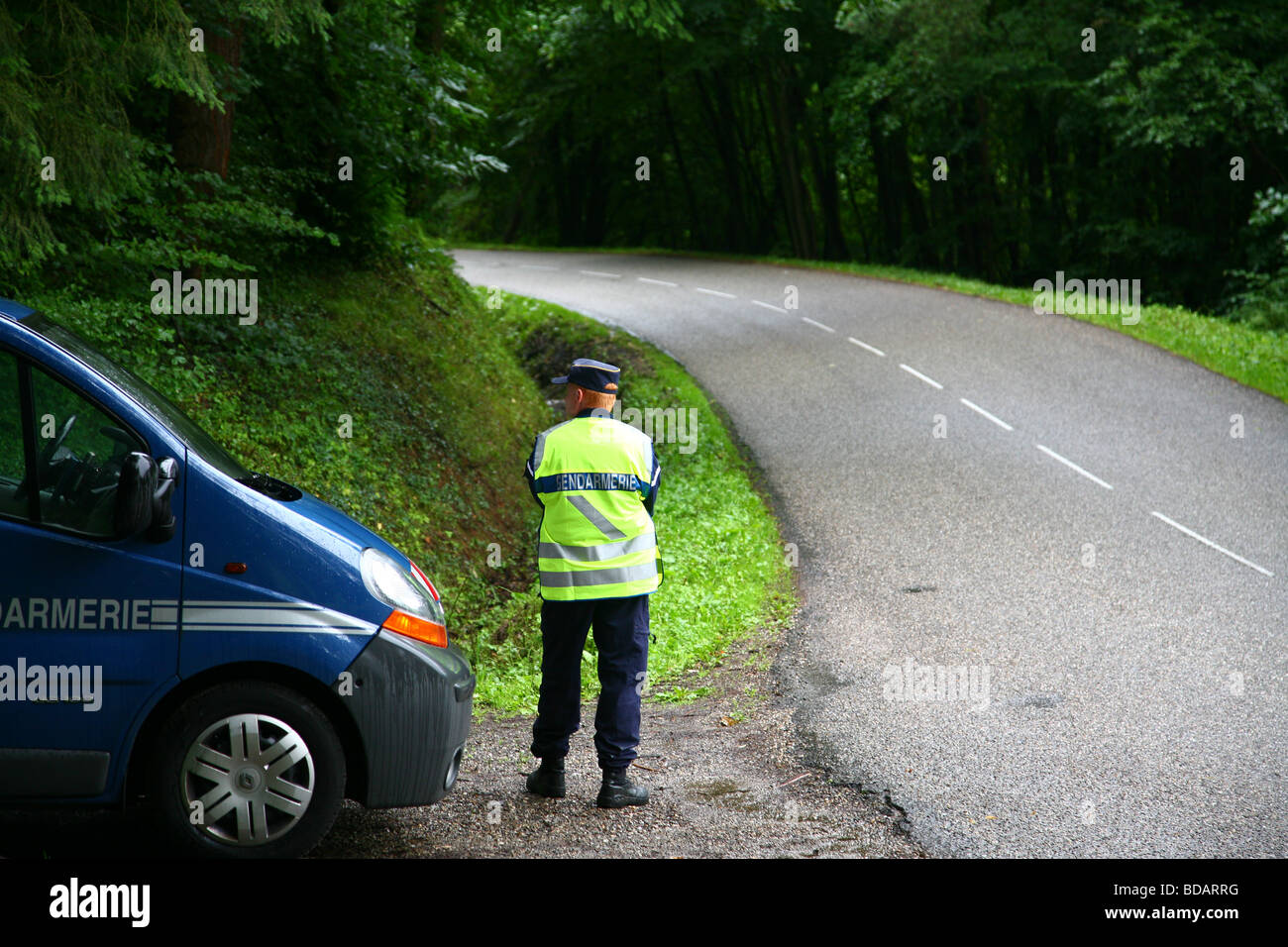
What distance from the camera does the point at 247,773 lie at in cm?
441

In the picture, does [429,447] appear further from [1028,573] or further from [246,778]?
[246,778]

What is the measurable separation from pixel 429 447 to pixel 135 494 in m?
8.00

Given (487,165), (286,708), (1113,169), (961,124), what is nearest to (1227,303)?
(1113,169)

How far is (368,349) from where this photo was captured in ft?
43.4

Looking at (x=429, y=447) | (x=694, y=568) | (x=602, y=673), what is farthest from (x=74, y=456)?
(x=429, y=447)

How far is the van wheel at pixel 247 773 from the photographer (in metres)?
4.38

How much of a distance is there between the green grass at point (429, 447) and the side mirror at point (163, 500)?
128 inches

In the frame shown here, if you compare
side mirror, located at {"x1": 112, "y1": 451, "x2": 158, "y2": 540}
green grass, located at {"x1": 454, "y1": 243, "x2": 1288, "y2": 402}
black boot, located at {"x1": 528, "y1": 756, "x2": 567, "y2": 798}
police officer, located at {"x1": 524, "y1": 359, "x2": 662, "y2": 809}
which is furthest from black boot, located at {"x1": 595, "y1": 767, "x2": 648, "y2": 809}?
green grass, located at {"x1": 454, "y1": 243, "x2": 1288, "y2": 402}

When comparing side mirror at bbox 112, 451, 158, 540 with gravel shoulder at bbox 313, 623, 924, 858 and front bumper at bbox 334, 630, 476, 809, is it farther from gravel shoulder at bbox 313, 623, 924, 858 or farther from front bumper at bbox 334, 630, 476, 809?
gravel shoulder at bbox 313, 623, 924, 858

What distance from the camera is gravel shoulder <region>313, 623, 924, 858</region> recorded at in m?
4.90

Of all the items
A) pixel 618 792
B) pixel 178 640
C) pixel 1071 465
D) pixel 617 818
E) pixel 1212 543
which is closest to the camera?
pixel 178 640

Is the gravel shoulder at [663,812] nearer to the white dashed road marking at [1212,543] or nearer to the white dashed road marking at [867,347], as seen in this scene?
the white dashed road marking at [1212,543]

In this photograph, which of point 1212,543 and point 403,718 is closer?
point 403,718
